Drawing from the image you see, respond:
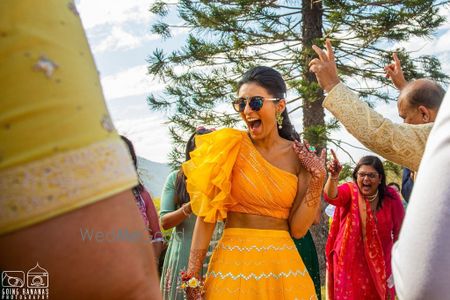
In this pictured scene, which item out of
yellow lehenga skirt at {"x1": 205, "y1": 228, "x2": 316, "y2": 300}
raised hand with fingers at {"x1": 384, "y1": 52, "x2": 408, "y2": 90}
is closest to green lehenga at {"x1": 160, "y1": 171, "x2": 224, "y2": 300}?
yellow lehenga skirt at {"x1": 205, "y1": 228, "x2": 316, "y2": 300}

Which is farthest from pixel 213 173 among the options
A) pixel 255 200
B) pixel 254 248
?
pixel 254 248

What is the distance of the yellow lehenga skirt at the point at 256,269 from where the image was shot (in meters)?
2.86

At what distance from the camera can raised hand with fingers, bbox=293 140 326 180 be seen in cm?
309

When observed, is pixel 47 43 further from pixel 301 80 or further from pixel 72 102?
pixel 301 80

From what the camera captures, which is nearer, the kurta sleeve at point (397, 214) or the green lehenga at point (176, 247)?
the green lehenga at point (176, 247)

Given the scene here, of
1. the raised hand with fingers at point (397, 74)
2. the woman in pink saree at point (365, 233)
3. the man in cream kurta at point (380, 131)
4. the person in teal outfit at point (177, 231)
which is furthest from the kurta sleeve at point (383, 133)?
the woman in pink saree at point (365, 233)

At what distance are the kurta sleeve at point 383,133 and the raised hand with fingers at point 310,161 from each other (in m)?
1.11

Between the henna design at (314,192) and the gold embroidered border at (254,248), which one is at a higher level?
the henna design at (314,192)

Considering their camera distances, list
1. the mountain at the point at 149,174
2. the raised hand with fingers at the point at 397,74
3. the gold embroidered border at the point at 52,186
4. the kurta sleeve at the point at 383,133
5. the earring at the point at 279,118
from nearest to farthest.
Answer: the gold embroidered border at the point at 52,186
the kurta sleeve at the point at 383,133
the raised hand with fingers at the point at 397,74
the earring at the point at 279,118
the mountain at the point at 149,174

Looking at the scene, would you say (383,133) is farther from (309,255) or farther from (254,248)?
(309,255)

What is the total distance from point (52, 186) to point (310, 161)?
2559 millimetres

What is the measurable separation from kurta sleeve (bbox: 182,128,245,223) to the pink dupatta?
2430 mm

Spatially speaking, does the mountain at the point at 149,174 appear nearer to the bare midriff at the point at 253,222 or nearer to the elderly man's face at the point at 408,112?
the bare midriff at the point at 253,222

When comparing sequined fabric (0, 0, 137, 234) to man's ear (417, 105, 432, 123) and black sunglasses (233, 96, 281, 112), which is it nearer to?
man's ear (417, 105, 432, 123)
